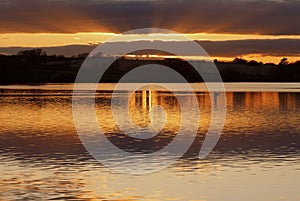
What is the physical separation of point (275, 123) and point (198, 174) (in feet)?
78.3

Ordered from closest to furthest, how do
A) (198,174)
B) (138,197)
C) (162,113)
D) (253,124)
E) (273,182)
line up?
(138,197)
(273,182)
(198,174)
(253,124)
(162,113)

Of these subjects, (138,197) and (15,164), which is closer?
(138,197)

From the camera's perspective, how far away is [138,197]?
19.4 metres

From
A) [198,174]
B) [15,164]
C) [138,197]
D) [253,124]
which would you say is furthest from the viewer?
[253,124]

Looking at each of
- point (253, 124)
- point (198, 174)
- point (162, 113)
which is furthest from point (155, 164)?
point (162, 113)

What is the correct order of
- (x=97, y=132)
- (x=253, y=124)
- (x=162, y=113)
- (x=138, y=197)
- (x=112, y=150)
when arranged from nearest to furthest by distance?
(x=138, y=197), (x=112, y=150), (x=97, y=132), (x=253, y=124), (x=162, y=113)

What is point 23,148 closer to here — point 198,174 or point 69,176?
point 69,176

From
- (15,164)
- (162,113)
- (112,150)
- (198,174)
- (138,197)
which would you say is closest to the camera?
(138,197)

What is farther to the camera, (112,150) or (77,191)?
(112,150)

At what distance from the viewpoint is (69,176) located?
74.7ft

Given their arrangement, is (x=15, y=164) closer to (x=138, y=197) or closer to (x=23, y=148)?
(x=23, y=148)

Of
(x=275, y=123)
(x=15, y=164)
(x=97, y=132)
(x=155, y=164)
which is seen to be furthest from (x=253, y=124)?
(x=15, y=164)

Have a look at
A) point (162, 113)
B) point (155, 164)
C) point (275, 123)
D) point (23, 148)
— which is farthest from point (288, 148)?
point (162, 113)

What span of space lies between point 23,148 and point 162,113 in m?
26.6
